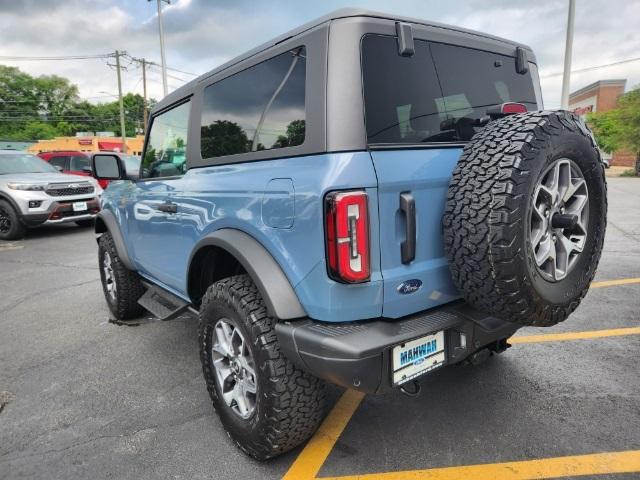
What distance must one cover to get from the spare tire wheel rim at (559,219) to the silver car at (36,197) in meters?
9.61

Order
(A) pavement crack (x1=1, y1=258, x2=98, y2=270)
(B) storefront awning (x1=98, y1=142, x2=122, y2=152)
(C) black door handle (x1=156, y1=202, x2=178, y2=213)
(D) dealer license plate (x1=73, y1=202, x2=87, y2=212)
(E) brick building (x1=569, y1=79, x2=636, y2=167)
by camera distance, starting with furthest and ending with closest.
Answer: (E) brick building (x1=569, y1=79, x2=636, y2=167) → (B) storefront awning (x1=98, y1=142, x2=122, y2=152) → (D) dealer license plate (x1=73, y1=202, x2=87, y2=212) → (A) pavement crack (x1=1, y1=258, x2=98, y2=270) → (C) black door handle (x1=156, y1=202, x2=178, y2=213)

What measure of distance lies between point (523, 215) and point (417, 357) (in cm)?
73

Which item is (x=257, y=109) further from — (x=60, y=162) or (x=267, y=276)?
(x=60, y=162)

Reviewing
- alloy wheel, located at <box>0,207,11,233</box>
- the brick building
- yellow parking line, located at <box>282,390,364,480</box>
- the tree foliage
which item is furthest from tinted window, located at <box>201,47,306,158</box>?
the tree foliage

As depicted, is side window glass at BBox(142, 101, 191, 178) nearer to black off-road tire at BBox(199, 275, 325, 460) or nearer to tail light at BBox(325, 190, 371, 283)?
black off-road tire at BBox(199, 275, 325, 460)

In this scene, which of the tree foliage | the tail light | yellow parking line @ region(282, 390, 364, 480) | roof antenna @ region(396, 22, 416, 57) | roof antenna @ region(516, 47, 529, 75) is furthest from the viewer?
the tree foliage

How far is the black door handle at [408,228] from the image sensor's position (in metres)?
1.81

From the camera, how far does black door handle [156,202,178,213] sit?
9.36 feet

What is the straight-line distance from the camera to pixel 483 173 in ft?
5.86

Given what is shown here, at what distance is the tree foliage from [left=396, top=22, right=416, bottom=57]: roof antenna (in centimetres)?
8708

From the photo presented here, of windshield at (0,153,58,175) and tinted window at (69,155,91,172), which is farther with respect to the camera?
tinted window at (69,155,91,172)

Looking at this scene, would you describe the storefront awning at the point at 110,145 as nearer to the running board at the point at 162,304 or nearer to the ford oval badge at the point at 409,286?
the running board at the point at 162,304

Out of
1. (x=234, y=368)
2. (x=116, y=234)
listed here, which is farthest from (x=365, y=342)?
(x=116, y=234)

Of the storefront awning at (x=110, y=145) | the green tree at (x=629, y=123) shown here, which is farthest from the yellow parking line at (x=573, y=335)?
the storefront awning at (x=110, y=145)
